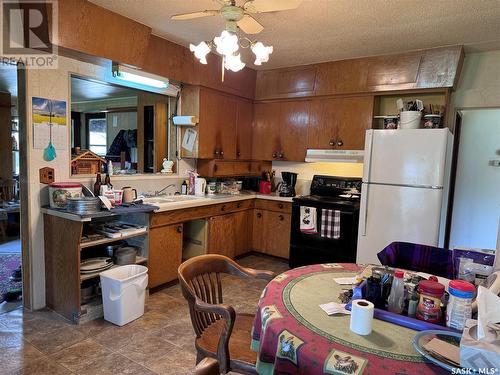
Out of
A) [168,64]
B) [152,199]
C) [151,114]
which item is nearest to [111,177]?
[152,199]

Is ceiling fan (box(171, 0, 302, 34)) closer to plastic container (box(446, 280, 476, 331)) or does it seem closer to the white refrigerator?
plastic container (box(446, 280, 476, 331))

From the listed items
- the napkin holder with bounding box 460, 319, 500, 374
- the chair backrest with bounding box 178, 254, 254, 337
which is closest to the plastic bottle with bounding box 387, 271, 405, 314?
the napkin holder with bounding box 460, 319, 500, 374

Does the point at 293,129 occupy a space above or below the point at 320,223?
above

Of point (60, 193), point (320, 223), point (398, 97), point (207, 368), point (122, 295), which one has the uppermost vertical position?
point (398, 97)

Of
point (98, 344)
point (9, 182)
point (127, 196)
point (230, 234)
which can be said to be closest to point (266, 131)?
point (230, 234)

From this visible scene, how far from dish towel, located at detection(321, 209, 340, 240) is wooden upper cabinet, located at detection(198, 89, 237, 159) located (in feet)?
4.69

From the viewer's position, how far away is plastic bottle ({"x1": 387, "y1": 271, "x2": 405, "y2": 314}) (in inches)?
53.3

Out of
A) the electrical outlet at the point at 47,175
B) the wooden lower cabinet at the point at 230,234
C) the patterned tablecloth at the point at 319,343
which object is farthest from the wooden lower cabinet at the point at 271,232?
the patterned tablecloth at the point at 319,343

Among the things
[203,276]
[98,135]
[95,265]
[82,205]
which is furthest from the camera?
[98,135]

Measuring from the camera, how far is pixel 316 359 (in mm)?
1022

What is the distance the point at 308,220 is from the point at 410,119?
4.80ft

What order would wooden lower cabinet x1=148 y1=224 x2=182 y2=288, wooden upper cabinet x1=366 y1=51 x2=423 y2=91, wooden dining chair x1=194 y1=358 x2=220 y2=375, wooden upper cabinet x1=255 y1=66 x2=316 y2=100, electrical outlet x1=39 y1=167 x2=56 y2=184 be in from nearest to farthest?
wooden dining chair x1=194 y1=358 x2=220 y2=375
electrical outlet x1=39 y1=167 x2=56 y2=184
wooden lower cabinet x1=148 y1=224 x2=182 y2=288
wooden upper cabinet x1=366 y1=51 x2=423 y2=91
wooden upper cabinet x1=255 y1=66 x2=316 y2=100

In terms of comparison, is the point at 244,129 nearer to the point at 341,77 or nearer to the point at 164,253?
the point at 341,77

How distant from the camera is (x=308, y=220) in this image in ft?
12.1
